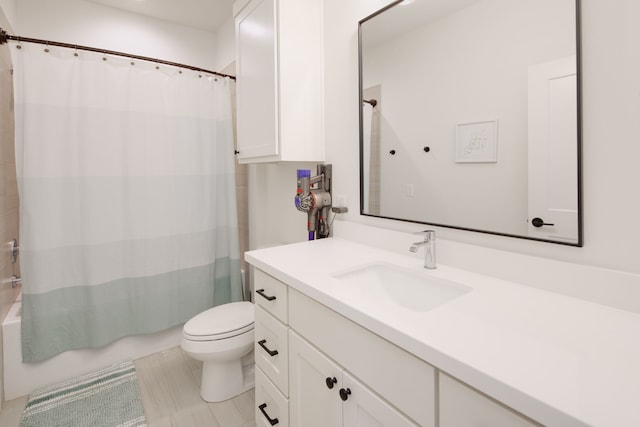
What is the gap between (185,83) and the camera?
2.22 m

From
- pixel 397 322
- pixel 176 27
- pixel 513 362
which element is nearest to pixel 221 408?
pixel 397 322

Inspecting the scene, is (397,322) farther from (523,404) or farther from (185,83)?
(185,83)

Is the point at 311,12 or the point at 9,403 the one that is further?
the point at 9,403

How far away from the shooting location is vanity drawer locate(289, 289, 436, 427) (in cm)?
65

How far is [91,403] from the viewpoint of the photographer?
5.72ft

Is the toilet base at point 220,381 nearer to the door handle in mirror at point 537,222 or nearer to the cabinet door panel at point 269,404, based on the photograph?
the cabinet door panel at point 269,404

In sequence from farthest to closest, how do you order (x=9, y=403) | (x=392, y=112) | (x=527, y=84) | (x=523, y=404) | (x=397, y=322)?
1. (x=9, y=403)
2. (x=392, y=112)
3. (x=527, y=84)
4. (x=397, y=322)
5. (x=523, y=404)

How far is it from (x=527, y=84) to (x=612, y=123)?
252mm

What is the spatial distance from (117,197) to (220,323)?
1.07m

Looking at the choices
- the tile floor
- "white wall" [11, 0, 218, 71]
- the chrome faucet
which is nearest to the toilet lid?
the tile floor

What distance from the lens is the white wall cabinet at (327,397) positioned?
0.76 meters

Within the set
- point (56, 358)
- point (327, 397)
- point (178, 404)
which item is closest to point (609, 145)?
point (327, 397)

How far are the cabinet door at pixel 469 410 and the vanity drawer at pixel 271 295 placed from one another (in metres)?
0.63

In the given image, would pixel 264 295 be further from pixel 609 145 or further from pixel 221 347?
pixel 609 145
